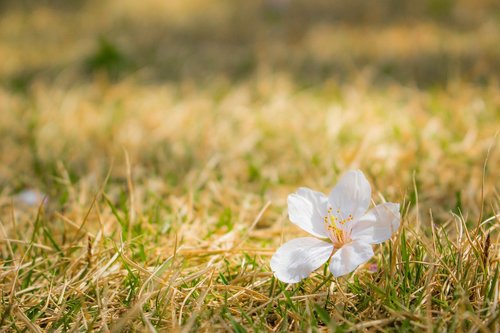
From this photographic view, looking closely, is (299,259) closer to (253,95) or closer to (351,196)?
(351,196)

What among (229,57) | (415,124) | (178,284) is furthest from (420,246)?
(229,57)

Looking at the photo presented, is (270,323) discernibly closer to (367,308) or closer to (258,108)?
(367,308)

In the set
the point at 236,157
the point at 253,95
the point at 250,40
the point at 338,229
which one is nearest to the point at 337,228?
the point at 338,229

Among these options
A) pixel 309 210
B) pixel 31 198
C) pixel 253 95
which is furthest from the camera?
pixel 253 95

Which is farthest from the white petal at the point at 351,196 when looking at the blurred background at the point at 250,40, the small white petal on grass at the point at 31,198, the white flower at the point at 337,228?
the blurred background at the point at 250,40

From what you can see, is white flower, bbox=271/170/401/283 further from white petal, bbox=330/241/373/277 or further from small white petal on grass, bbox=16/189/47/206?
small white petal on grass, bbox=16/189/47/206

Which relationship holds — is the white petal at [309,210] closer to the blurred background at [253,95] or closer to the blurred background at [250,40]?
the blurred background at [253,95]
